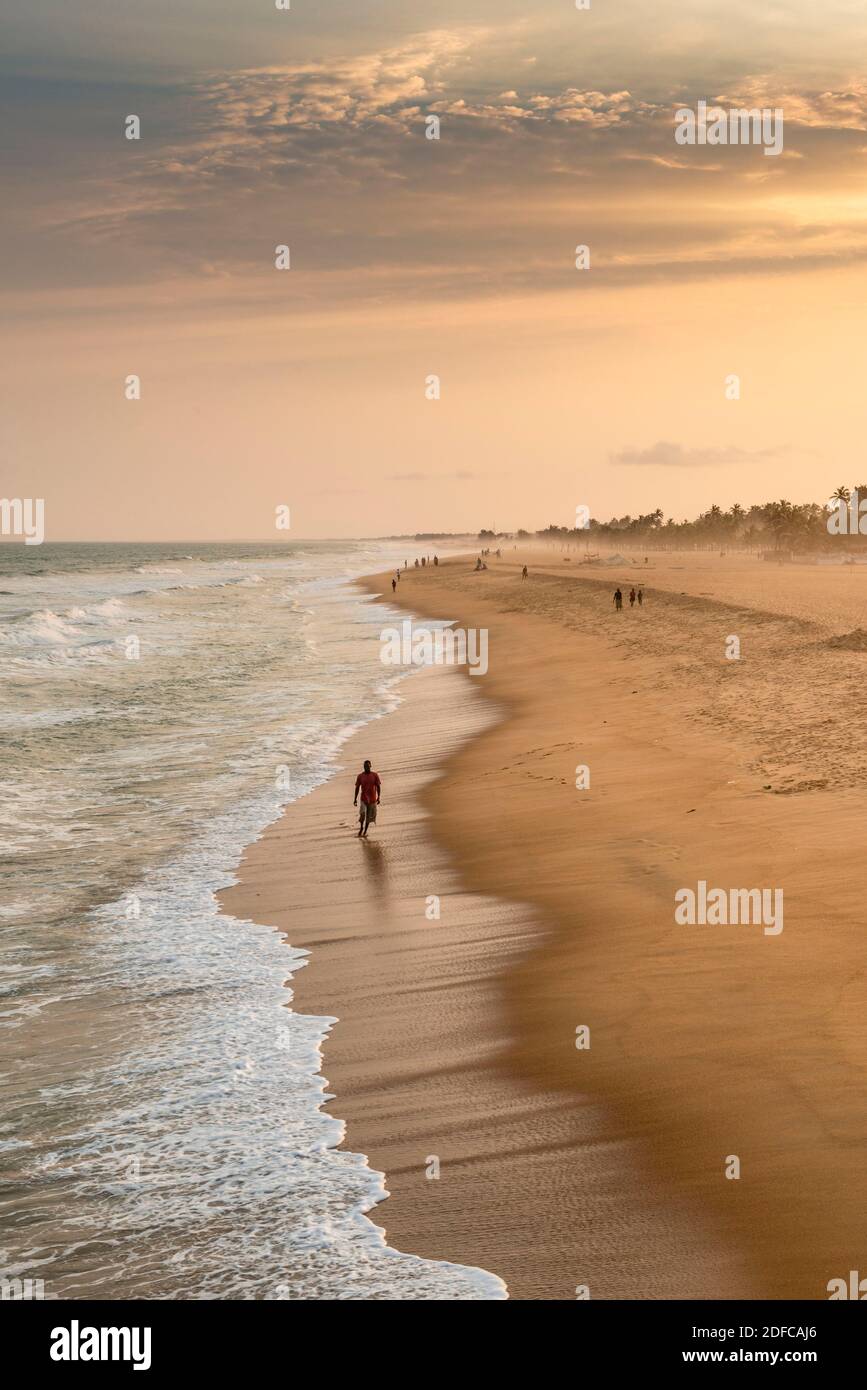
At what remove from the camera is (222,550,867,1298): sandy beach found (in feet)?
26.0

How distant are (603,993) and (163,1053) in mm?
4496

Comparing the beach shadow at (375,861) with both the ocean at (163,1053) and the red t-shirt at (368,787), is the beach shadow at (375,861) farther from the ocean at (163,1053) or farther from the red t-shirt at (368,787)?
the ocean at (163,1053)

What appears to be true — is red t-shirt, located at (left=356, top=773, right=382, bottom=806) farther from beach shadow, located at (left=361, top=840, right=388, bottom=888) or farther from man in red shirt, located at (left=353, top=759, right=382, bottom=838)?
beach shadow, located at (left=361, top=840, right=388, bottom=888)

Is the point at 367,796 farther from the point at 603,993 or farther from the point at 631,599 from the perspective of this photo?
the point at 631,599

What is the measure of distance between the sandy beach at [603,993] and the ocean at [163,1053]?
445 mm

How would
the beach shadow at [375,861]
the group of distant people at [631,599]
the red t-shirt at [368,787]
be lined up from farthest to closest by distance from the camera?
1. the group of distant people at [631,599]
2. the red t-shirt at [368,787]
3. the beach shadow at [375,861]

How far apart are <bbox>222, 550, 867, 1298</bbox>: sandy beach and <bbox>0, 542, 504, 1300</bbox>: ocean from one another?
445 millimetres

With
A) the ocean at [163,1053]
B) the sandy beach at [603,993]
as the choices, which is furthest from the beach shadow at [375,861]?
the ocean at [163,1053]

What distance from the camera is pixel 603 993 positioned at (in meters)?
12.0

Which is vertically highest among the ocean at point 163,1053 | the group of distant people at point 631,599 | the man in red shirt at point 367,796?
the group of distant people at point 631,599

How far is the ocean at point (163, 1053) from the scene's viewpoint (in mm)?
7910

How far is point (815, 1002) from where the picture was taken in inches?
435

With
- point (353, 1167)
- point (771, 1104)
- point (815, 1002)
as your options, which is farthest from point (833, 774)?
point (353, 1167)
